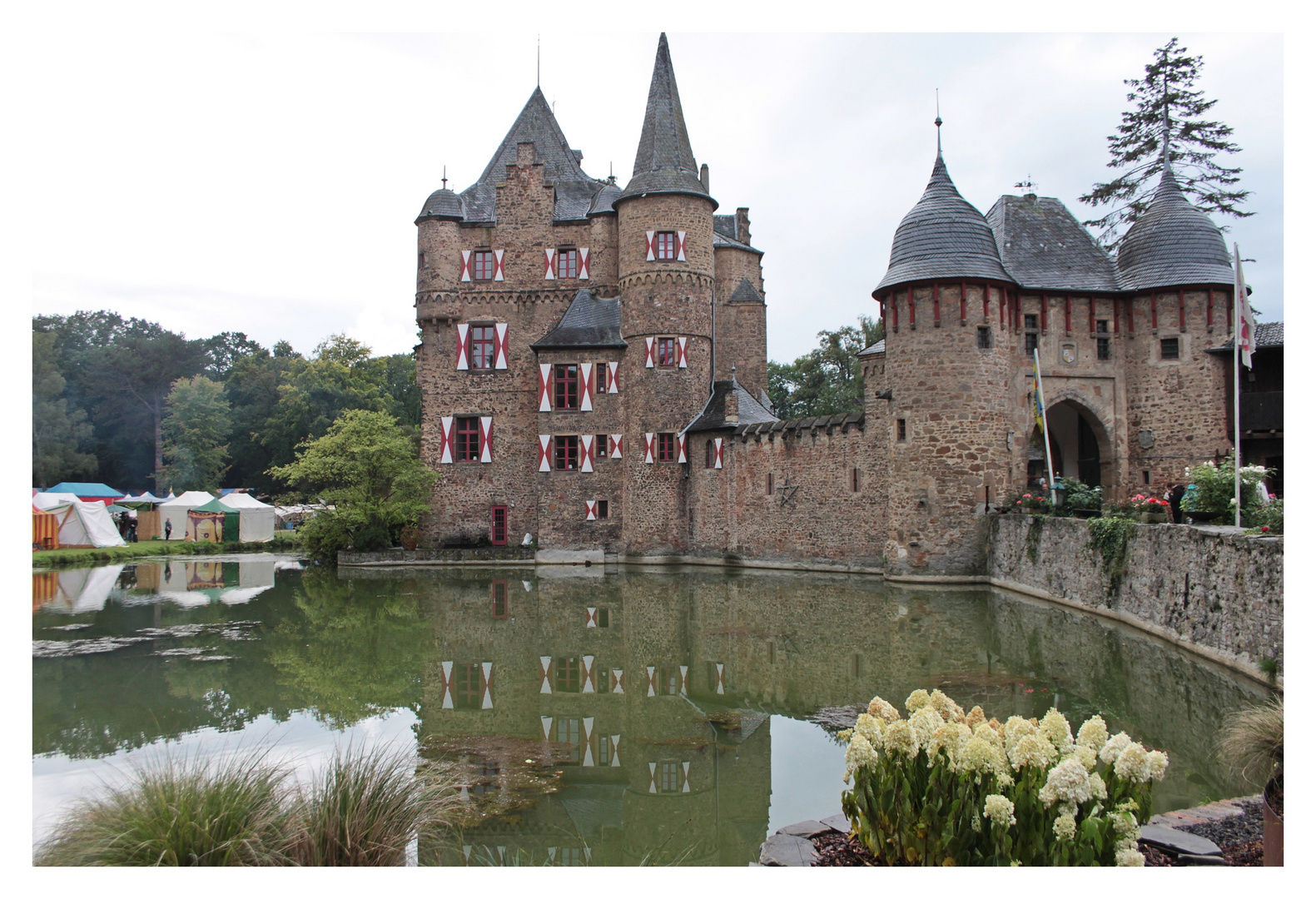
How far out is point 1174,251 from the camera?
18875mm

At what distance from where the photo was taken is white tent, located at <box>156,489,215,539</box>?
3366 cm

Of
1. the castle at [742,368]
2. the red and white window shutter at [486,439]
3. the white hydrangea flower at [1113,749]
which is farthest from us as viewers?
the red and white window shutter at [486,439]

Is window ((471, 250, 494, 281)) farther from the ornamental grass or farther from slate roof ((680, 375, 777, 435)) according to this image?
the ornamental grass

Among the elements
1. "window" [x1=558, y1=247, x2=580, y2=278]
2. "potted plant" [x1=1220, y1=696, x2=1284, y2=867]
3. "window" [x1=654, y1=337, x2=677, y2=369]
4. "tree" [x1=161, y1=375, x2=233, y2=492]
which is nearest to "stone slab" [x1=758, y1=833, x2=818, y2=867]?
"potted plant" [x1=1220, y1=696, x2=1284, y2=867]

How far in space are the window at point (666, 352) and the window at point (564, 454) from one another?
133 inches

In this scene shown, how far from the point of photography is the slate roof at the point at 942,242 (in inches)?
727

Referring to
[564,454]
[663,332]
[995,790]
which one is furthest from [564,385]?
[995,790]

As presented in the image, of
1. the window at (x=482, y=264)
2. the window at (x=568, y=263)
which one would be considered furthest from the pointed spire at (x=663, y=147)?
the window at (x=482, y=264)

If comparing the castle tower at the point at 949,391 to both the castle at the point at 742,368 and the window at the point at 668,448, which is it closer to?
the castle at the point at 742,368

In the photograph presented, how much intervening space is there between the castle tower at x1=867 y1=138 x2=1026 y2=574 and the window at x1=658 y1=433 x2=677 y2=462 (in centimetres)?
768

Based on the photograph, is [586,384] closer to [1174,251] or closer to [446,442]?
[446,442]

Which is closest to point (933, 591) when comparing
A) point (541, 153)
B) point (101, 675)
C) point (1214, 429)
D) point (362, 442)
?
point (1214, 429)

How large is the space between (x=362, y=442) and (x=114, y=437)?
29.5 metres

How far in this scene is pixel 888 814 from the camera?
393 cm
